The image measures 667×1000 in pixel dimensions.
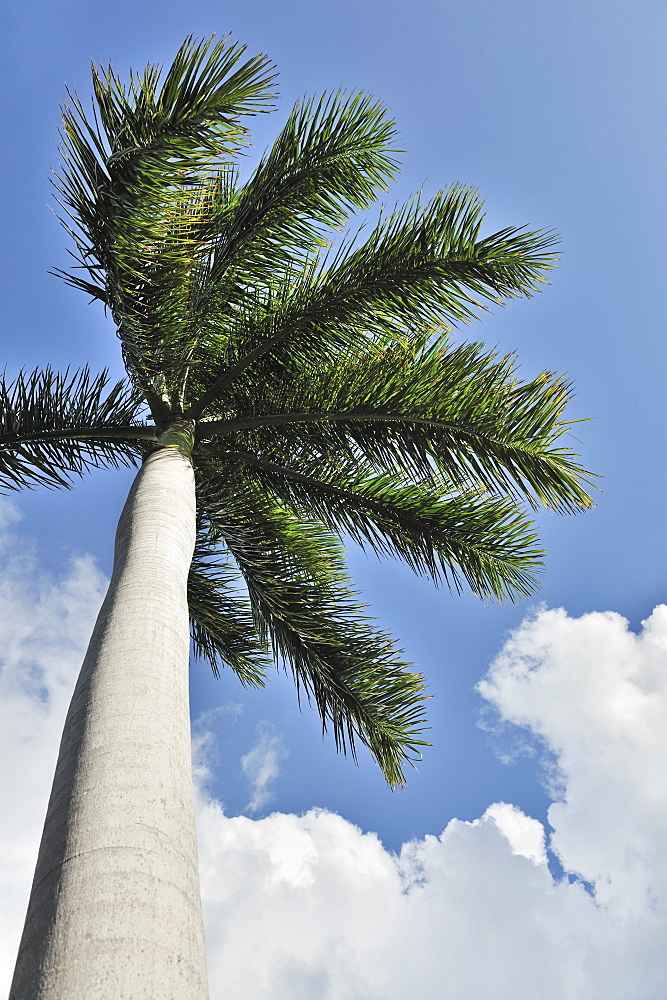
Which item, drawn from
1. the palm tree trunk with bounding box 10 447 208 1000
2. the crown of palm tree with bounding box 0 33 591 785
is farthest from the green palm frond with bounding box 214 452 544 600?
the palm tree trunk with bounding box 10 447 208 1000

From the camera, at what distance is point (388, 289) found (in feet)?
24.5

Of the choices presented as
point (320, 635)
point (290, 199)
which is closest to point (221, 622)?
point (320, 635)

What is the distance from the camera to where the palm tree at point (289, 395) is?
20.4 ft

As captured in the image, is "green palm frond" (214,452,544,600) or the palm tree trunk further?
"green palm frond" (214,452,544,600)

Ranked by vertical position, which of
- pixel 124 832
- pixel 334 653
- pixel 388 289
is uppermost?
pixel 388 289

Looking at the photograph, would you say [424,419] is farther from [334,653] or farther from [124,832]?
[124,832]

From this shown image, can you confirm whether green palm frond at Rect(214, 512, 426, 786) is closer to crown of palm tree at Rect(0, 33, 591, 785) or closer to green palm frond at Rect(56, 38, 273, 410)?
crown of palm tree at Rect(0, 33, 591, 785)

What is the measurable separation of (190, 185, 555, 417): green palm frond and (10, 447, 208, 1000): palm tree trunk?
11.8ft

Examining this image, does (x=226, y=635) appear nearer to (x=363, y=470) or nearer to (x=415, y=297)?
(x=363, y=470)

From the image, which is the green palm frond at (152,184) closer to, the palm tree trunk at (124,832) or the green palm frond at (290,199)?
the green palm frond at (290,199)

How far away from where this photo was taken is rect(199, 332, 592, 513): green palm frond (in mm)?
7199

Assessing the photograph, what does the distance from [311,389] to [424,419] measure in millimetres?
1147

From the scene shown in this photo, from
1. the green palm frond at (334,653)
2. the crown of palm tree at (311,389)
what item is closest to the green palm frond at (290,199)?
the crown of palm tree at (311,389)

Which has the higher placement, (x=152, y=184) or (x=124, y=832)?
(x=152, y=184)
